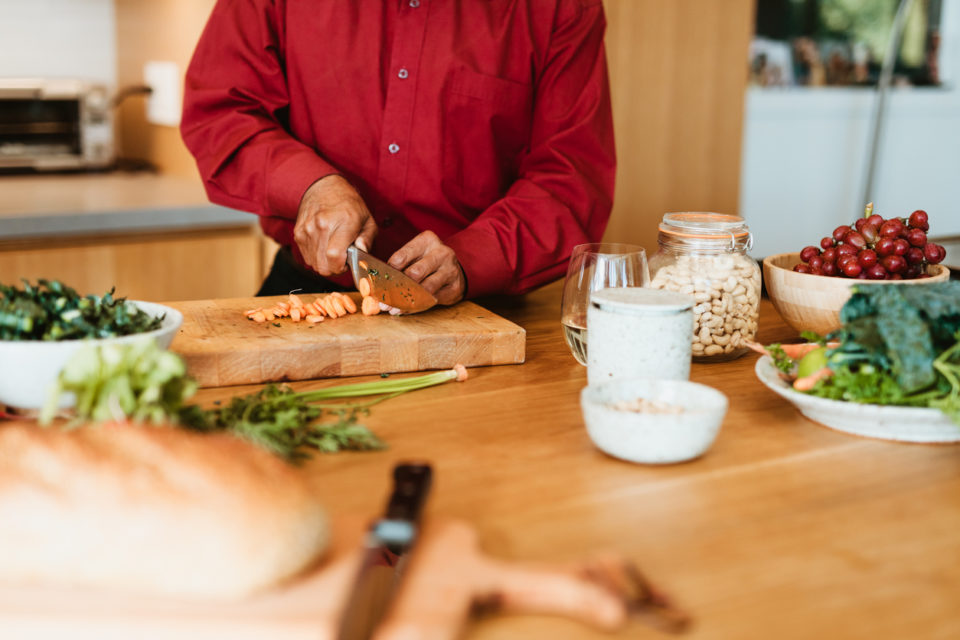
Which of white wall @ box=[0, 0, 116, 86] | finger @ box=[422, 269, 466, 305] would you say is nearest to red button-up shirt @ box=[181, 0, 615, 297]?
finger @ box=[422, 269, 466, 305]

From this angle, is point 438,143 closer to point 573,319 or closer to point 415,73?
point 415,73

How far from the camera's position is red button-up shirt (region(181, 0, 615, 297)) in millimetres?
1675

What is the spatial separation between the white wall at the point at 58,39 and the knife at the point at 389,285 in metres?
2.42

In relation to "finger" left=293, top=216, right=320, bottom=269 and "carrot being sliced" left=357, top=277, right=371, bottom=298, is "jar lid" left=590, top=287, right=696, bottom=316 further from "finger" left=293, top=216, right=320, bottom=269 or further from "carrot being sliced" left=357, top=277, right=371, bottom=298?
"finger" left=293, top=216, right=320, bottom=269

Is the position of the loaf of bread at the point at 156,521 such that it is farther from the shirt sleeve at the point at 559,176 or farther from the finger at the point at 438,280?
the shirt sleeve at the point at 559,176

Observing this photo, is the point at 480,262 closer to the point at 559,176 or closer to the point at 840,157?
the point at 559,176

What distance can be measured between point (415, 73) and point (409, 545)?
46.0 inches

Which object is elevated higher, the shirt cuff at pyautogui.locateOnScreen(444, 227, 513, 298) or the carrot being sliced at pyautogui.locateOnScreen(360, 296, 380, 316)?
the shirt cuff at pyautogui.locateOnScreen(444, 227, 513, 298)

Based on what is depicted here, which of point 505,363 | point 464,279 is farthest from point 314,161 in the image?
point 505,363

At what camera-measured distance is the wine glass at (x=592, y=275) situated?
1.18 meters

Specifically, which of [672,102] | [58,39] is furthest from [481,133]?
[58,39]

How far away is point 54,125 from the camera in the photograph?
308 centimetres

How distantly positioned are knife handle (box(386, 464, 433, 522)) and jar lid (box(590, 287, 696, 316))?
375 mm

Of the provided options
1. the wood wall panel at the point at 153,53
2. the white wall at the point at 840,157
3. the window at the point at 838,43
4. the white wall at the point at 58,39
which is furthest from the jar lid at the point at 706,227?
the window at the point at 838,43
